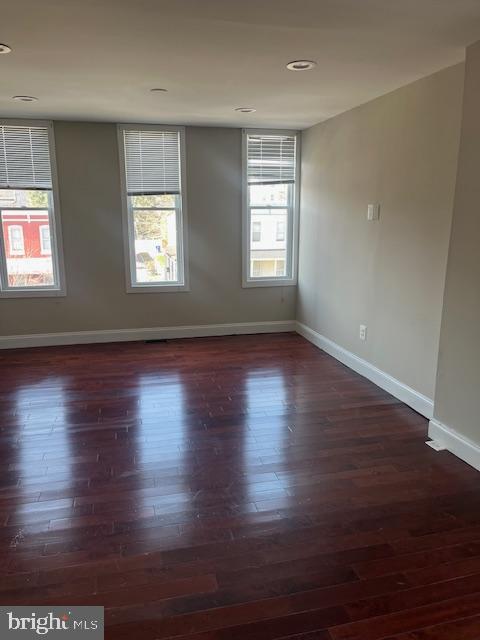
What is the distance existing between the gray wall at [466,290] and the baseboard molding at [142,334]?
3.15 m

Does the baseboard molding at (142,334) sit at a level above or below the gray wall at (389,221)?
below

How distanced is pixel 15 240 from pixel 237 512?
13.7 ft

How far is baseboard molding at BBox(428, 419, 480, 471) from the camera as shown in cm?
281

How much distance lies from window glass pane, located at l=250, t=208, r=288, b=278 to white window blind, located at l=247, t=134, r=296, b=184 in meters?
0.38

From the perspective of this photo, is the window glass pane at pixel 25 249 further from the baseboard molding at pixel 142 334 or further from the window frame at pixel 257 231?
the window frame at pixel 257 231

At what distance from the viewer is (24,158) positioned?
502 cm

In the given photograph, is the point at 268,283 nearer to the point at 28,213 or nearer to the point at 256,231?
the point at 256,231

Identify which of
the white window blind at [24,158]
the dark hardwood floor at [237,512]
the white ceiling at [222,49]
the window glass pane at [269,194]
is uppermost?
the white ceiling at [222,49]

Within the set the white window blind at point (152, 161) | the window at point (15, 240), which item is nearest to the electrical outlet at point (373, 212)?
the white window blind at point (152, 161)

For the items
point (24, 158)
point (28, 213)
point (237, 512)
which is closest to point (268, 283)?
point (28, 213)

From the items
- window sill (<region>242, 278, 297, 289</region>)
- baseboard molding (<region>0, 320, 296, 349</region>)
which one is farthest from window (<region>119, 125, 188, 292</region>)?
window sill (<region>242, 278, 297, 289</region>)

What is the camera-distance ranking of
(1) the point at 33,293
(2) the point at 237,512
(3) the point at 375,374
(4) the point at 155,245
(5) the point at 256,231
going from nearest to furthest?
(2) the point at 237,512 < (3) the point at 375,374 < (1) the point at 33,293 < (4) the point at 155,245 < (5) the point at 256,231

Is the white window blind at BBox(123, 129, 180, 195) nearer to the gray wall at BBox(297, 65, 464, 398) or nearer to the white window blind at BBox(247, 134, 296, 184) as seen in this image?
the white window blind at BBox(247, 134, 296, 184)

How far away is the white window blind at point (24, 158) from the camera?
196 inches
